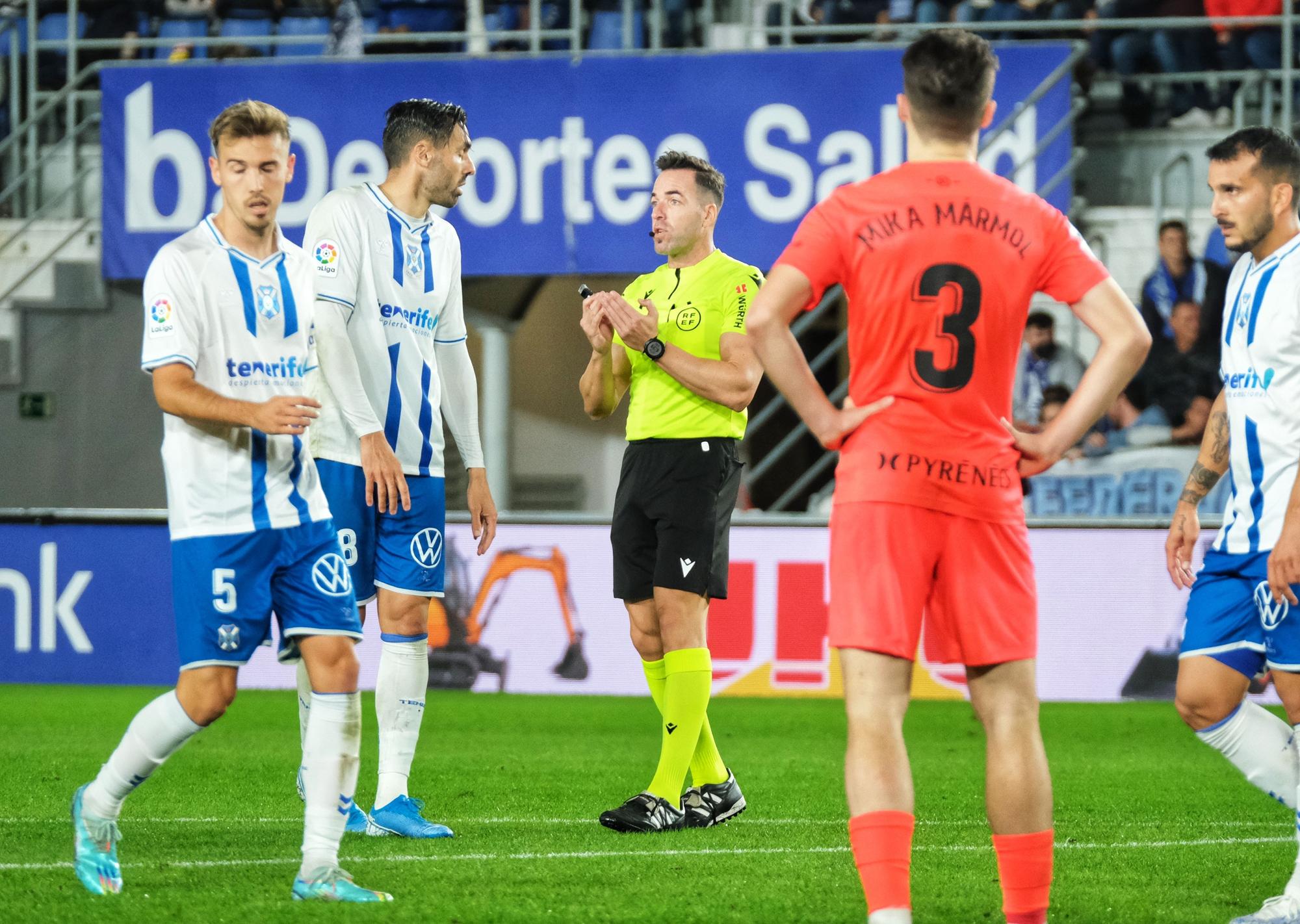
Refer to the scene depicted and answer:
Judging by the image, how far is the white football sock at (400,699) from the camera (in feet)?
17.3

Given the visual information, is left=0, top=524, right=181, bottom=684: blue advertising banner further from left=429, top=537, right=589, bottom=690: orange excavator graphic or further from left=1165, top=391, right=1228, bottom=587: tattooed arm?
left=1165, top=391, right=1228, bottom=587: tattooed arm

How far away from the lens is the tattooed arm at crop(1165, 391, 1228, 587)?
14.8ft

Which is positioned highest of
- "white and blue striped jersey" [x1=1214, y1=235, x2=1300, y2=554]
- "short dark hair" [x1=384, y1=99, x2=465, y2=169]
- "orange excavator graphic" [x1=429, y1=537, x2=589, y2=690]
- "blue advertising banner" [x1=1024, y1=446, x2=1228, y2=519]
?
"short dark hair" [x1=384, y1=99, x2=465, y2=169]

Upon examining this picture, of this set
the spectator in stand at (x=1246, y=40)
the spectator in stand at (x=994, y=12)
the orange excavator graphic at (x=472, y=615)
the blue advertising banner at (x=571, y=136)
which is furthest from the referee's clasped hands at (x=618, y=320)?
the spectator in stand at (x=1246, y=40)

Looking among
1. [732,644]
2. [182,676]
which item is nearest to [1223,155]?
[182,676]

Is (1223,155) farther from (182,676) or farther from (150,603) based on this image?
(150,603)

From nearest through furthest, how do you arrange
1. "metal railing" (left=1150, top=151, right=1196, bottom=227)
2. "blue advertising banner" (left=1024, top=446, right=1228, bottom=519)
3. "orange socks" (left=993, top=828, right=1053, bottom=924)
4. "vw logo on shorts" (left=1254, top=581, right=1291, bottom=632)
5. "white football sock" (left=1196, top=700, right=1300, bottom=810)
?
"orange socks" (left=993, top=828, right=1053, bottom=924) → "vw logo on shorts" (left=1254, top=581, right=1291, bottom=632) → "white football sock" (left=1196, top=700, right=1300, bottom=810) → "blue advertising banner" (left=1024, top=446, right=1228, bottom=519) → "metal railing" (left=1150, top=151, right=1196, bottom=227)

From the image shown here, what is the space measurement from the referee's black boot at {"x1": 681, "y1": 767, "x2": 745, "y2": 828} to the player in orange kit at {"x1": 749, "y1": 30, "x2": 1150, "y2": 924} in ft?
6.66

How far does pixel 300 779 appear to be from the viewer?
4.99 metres

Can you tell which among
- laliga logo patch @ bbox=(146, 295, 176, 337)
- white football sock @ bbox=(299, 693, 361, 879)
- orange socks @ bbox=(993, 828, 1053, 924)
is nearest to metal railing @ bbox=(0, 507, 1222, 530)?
white football sock @ bbox=(299, 693, 361, 879)

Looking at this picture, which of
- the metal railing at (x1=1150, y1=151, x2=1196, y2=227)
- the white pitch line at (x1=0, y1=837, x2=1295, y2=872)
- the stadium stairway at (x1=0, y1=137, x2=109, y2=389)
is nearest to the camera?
the white pitch line at (x1=0, y1=837, x2=1295, y2=872)

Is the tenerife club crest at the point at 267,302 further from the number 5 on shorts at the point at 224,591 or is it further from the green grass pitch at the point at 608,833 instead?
the green grass pitch at the point at 608,833

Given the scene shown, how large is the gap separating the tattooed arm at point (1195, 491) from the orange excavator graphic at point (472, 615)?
18.7 ft

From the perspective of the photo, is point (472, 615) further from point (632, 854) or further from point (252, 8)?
point (252, 8)
